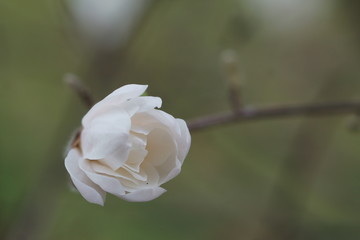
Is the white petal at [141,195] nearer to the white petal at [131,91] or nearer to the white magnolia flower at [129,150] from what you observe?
the white magnolia flower at [129,150]

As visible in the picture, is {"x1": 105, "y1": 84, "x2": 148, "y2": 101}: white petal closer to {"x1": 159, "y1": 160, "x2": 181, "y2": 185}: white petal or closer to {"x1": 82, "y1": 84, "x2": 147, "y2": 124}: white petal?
{"x1": 82, "y1": 84, "x2": 147, "y2": 124}: white petal

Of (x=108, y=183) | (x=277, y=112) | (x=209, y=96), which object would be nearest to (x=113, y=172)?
(x=108, y=183)

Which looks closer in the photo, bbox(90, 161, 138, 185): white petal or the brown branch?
bbox(90, 161, 138, 185): white petal

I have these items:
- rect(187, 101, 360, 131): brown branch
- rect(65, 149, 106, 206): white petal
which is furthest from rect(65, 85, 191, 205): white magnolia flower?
rect(187, 101, 360, 131): brown branch

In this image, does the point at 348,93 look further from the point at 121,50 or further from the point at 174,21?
the point at 121,50

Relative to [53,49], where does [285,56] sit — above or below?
above

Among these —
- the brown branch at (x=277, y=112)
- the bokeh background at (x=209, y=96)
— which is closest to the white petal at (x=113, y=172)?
the brown branch at (x=277, y=112)

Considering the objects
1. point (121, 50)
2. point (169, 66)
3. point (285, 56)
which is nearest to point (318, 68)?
point (285, 56)
